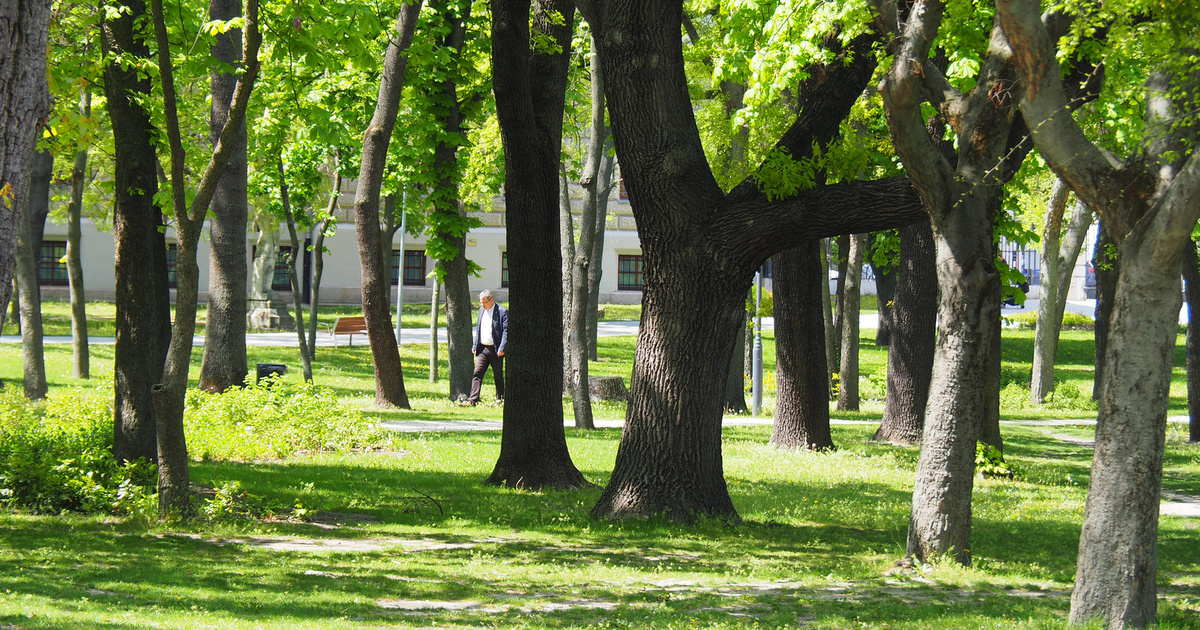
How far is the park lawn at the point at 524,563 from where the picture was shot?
6156 millimetres

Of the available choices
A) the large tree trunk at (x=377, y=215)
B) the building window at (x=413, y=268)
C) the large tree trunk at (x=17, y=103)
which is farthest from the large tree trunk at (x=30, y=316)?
the building window at (x=413, y=268)

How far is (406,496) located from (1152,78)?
7.22 m

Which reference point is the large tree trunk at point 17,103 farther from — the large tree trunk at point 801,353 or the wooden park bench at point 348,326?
the wooden park bench at point 348,326

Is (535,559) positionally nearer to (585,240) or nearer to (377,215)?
(585,240)

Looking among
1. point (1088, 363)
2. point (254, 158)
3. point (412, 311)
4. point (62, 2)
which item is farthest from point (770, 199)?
point (412, 311)

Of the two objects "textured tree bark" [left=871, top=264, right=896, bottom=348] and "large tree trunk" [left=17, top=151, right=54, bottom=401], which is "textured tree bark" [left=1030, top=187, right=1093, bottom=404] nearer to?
"textured tree bark" [left=871, top=264, right=896, bottom=348]

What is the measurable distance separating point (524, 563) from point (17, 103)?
4.96m

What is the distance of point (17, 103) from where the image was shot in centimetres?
374

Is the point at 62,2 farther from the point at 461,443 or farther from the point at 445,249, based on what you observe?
the point at 445,249

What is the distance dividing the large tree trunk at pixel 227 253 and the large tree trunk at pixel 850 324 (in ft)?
38.7

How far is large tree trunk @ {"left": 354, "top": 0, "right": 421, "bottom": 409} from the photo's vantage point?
50.5ft

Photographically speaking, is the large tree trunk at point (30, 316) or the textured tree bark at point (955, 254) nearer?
the textured tree bark at point (955, 254)

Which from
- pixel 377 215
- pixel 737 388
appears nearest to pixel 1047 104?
pixel 377 215

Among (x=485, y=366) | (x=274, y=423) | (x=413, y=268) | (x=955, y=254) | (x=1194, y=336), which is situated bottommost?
(x=274, y=423)
